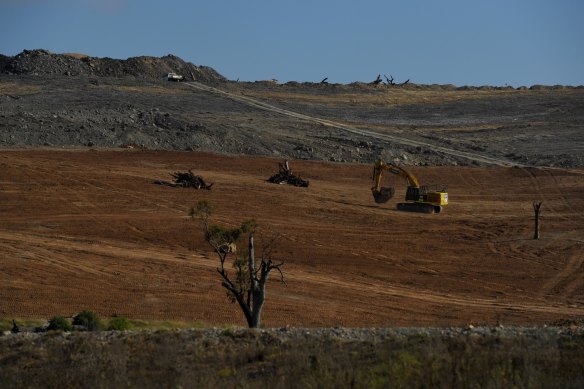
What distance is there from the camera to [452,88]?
10956 centimetres

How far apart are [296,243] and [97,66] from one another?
5959cm

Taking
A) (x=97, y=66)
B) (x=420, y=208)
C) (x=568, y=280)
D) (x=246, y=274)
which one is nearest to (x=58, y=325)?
(x=246, y=274)

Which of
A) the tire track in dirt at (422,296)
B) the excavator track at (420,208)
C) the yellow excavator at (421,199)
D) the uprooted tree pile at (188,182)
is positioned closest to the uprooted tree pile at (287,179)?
the uprooted tree pile at (188,182)

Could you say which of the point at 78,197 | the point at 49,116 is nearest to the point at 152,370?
the point at 78,197

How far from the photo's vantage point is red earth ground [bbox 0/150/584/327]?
103 ft

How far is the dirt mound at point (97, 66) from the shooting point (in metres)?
93.1

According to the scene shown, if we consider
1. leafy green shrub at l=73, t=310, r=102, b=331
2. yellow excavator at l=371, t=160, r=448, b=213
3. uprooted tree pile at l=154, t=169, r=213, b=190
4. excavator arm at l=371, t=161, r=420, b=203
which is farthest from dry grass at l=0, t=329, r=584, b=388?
excavator arm at l=371, t=161, r=420, b=203

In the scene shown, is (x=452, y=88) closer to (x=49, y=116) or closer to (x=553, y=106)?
(x=553, y=106)

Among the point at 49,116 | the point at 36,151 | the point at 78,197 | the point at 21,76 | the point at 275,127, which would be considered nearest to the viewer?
the point at 78,197

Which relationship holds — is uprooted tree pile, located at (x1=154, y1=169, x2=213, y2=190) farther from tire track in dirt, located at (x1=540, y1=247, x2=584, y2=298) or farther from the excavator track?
tire track in dirt, located at (x1=540, y1=247, x2=584, y2=298)

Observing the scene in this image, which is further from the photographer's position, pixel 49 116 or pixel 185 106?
pixel 185 106

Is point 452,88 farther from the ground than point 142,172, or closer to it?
farther from the ground

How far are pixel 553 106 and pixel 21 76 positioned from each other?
4474cm

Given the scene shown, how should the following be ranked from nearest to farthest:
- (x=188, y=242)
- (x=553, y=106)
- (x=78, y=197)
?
(x=188, y=242), (x=78, y=197), (x=553, y=106)
